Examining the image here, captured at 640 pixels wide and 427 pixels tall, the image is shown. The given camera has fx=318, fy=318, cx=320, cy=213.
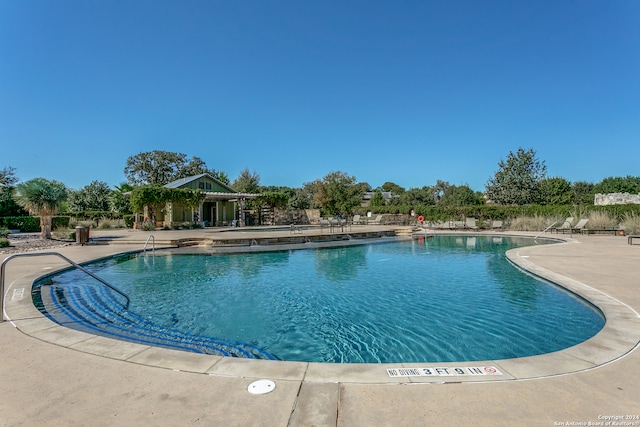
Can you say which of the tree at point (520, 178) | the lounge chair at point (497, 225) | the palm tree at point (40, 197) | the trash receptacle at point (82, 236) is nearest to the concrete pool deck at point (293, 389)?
the trash receptacle at point (82, 236)

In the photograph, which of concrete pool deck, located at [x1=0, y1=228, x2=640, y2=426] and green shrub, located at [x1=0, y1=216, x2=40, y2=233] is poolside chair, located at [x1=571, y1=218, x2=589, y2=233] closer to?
concrete pool deck, located at [x1=0, y1=228, x2=640, y2=426]

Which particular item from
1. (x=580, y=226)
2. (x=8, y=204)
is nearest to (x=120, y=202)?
(x=8, y=204)

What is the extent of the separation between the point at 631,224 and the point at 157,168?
158 feet

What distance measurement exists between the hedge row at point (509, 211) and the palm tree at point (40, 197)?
25665 mm

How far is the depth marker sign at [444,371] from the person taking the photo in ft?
8.17

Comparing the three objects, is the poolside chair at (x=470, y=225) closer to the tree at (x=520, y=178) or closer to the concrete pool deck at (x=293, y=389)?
the tree at (x=520, y=178)

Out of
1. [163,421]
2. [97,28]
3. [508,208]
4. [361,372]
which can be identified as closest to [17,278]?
[163,421]

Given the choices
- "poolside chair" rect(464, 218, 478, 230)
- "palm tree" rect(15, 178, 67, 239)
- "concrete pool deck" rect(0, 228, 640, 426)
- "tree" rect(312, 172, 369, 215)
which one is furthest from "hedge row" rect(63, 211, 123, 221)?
"concrete pool deck" rect(0, 228, 640, 426)

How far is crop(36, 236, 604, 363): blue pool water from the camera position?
388 centimetres

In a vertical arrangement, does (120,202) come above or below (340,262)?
above

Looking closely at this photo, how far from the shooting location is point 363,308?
546 cm

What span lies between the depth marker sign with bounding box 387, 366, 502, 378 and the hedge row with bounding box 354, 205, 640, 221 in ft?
72.4

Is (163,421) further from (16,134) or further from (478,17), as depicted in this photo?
(16,134)

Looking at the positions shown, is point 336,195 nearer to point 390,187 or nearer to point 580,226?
point 580,226
